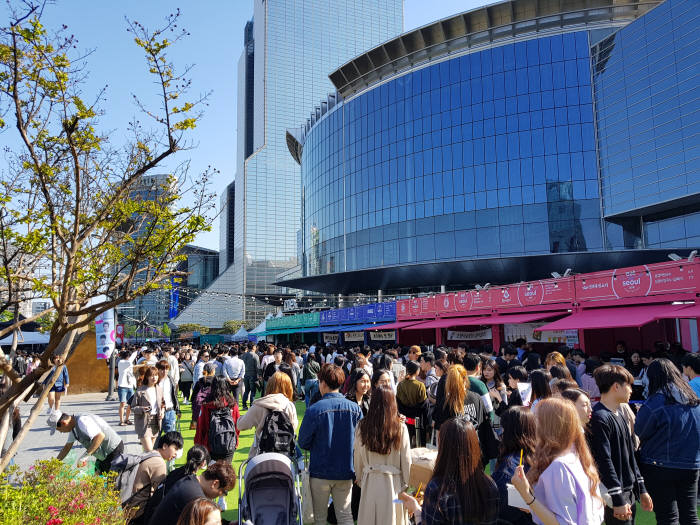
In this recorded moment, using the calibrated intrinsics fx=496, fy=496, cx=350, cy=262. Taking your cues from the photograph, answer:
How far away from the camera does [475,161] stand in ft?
150

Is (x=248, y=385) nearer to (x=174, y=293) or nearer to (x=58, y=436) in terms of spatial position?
(x=58, y=436)

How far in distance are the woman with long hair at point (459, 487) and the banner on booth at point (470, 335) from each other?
20356 millimetres

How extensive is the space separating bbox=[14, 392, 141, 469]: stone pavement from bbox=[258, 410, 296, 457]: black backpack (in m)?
4.45

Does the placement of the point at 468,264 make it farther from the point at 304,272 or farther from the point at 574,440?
the point at 574,440

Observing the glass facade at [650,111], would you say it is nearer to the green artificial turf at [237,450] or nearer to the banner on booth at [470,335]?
the banner on booth at [470,335]

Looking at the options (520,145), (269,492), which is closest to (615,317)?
(269,492)

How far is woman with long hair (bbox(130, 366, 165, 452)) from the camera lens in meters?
7.74

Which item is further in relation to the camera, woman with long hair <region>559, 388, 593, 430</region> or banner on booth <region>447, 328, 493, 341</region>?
banner on booth <region>447, 328, 493, 341</region>

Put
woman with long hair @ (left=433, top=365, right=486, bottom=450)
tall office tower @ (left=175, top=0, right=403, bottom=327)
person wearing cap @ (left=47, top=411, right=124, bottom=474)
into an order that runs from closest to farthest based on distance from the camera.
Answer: person wearing cap @ (left=47, top=411, right=124, bottom=474)
woman with long hair @ (left=433, top=365, right=486, bottom=450)
tall office tower @ (left=175, top=0, right=403, bottom=327)

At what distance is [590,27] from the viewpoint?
44.2 metres

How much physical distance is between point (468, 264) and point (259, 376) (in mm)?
34941

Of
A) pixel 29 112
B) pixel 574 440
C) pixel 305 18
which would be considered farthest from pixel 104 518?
pixel 305 18

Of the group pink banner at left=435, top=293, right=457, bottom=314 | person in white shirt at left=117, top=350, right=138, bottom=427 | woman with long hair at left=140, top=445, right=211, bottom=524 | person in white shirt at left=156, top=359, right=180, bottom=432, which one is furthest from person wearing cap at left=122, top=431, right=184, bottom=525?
pink banner at left=435, top=293, right=457, bottom=314

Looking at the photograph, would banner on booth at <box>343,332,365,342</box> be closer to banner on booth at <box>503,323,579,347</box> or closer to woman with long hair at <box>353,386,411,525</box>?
banner on booth at <box>503,323,579,347</box>
